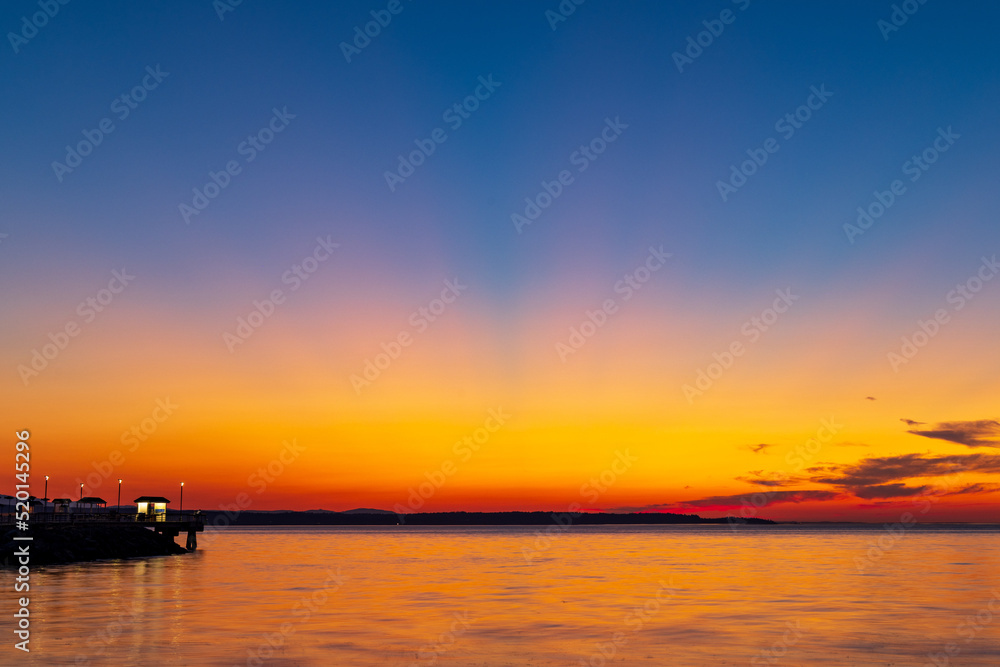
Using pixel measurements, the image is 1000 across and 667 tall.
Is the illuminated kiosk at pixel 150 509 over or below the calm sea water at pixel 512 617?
over

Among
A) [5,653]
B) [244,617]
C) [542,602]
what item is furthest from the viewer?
[542,602]

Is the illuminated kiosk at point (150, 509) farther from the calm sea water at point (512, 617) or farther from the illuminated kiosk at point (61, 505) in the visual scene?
the calm sea water at point (512, 617)

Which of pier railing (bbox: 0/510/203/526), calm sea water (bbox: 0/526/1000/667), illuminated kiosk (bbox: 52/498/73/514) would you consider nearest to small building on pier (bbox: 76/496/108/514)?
pier railing (bbox: 0/510/203/526)

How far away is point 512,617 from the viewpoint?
4272cm

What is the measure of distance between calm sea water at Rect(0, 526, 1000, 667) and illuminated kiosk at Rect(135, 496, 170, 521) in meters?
34.6

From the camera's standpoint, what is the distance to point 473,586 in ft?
197

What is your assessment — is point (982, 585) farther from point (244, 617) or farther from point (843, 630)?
point (244, 617)

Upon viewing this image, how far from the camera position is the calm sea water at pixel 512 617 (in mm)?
31828

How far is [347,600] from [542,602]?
11.1 m

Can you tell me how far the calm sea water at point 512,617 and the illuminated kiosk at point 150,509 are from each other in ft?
114

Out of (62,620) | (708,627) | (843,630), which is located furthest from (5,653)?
(843,630)

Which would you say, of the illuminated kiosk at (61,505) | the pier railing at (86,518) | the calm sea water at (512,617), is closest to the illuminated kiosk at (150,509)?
the pier railing at (86,518)

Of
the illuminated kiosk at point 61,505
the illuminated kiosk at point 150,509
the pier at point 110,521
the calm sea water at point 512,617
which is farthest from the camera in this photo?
the illuminated kiosk at point 150,509

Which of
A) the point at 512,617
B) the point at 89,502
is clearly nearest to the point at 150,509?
the point at 89,502
